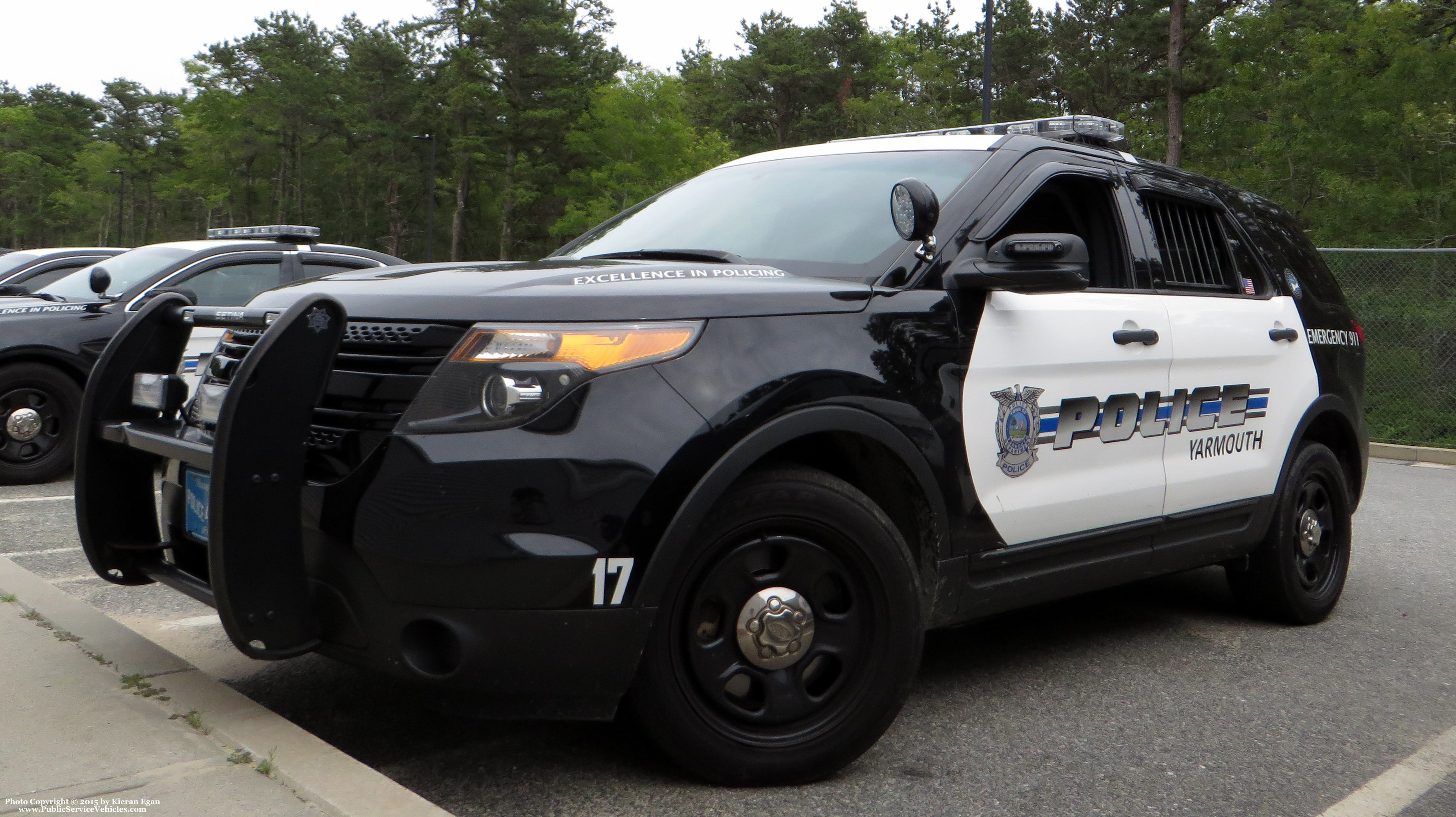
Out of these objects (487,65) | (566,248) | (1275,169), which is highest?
(487,65)

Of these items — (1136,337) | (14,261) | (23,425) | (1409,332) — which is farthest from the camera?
(1409,332)

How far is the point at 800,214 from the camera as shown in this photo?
390 cm

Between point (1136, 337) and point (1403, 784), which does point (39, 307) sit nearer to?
point (1136, 337)

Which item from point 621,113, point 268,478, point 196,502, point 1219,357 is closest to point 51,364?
point 196,502

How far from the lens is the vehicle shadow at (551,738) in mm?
3004

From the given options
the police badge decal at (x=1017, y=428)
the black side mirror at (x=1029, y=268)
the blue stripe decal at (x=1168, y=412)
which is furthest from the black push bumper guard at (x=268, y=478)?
the blue stripe decal at (x=1168, y=412)

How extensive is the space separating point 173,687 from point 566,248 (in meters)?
2.02

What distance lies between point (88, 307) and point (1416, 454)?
40.4ft

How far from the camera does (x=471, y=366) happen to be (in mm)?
2742

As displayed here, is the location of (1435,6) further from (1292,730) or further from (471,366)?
(471,366)

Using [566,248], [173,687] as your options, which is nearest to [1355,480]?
[566,248]

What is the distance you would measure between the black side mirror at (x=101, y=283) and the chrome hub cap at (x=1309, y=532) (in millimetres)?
7673

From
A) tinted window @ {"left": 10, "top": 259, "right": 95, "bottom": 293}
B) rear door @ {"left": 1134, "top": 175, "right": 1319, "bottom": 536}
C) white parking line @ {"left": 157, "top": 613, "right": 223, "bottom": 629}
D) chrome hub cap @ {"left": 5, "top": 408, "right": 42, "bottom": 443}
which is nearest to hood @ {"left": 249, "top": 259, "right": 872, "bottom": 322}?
rear door @ {"left": 1134, "top": 175, "right": 1319, "bottom": 536}

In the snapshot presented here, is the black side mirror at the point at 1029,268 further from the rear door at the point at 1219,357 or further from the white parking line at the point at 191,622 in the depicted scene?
the white parking line at the point at 191,622
